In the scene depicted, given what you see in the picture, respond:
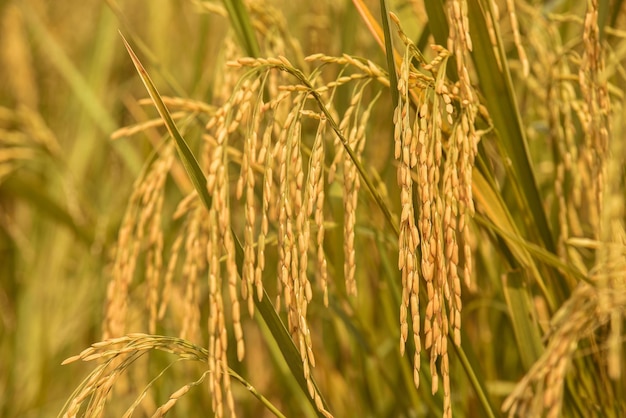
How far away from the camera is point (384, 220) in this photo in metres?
1.75

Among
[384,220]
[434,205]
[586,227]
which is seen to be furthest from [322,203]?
[586,227]

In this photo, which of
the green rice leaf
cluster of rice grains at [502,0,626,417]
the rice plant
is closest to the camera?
cluster of rice grains at [502,0,626,417]

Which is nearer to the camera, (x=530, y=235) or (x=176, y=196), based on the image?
(x=530, y=235)

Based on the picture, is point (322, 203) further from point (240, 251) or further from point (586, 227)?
point (586, 227)

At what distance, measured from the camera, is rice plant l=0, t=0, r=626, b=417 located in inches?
38.3

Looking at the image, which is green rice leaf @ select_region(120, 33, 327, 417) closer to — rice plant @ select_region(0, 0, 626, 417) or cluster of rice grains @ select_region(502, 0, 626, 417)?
rice plant @ select_region(0, 0, 626, 417)

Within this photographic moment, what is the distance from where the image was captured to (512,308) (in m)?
1.28

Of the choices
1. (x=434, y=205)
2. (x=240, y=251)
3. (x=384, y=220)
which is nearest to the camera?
(x=434, y=205)

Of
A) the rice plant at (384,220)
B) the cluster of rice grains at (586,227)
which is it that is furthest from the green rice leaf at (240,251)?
the cluster of rice grains at (586,227)

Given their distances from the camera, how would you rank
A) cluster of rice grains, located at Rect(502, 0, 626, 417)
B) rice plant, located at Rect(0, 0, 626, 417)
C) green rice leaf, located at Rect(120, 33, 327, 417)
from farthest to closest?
green rice leaf, located at Rect(120, 33, 327, 417)
rice plant, located at Rect(0, 0, 626, 417)
cluster of rice grains, located at Rect(502, 0, 626, 417)

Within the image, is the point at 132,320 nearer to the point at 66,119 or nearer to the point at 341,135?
the point at 341,135

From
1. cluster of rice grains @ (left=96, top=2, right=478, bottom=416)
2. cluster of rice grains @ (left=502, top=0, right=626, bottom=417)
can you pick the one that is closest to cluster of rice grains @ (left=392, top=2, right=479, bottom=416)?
cluster of rice grains @ (left=96, top=2, right=478, bottom=416)

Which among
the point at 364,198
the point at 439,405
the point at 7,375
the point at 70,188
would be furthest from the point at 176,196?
the point at 439,405

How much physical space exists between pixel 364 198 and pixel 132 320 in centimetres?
67
